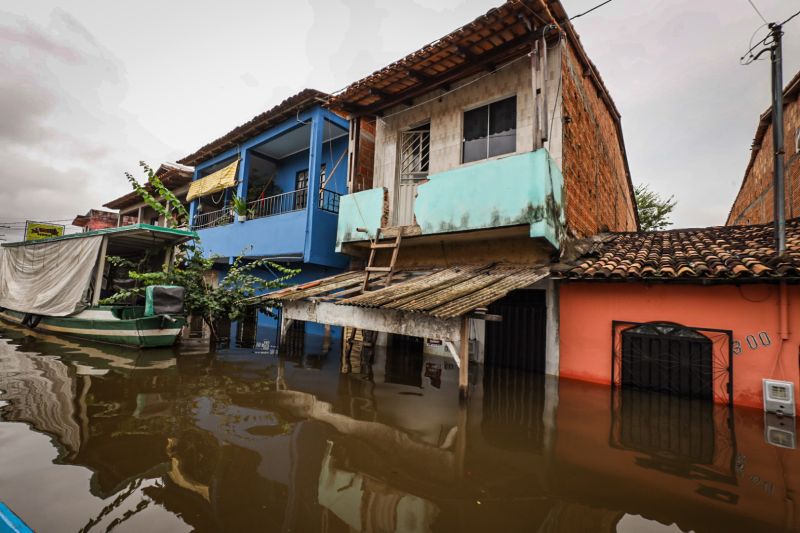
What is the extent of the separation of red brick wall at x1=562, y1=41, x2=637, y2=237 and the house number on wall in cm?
349

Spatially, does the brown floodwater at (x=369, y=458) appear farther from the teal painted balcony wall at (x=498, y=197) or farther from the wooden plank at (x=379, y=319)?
the teal painted balcony wall at (x=498, y=197)

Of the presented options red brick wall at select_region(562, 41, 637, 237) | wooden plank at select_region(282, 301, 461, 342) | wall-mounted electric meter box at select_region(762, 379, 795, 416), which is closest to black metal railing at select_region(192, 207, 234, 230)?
wooden plank at select_region(282, 301, 461, 342)

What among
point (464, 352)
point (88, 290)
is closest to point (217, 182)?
point (88, 290)

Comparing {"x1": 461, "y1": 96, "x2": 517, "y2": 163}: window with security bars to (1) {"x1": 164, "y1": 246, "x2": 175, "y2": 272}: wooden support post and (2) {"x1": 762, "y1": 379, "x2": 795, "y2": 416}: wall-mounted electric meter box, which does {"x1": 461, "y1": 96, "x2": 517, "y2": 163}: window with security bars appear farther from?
(1) {"x1": 164, "y1": 246, "x2": 175, "y2": 272}: wooden support post

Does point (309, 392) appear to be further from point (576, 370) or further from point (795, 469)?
point (795, 469)

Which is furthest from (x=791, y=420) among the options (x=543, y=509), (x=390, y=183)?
(x=390, y=183)

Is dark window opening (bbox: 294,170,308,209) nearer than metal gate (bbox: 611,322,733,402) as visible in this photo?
No

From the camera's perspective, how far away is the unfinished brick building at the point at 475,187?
22.5ft

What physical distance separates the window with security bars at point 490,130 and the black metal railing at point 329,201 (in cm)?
458

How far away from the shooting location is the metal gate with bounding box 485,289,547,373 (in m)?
7.99

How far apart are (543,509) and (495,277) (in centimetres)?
466

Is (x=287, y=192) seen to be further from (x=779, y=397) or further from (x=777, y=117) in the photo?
A: (x=779, y=397)

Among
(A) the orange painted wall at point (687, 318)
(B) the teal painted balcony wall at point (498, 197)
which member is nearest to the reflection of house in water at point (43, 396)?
(B) the teal painted balcony wall at point (498, 197)

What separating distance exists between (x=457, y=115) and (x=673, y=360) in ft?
22.8
